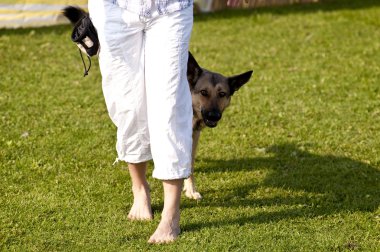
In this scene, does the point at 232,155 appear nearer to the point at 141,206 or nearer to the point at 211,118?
the point at 211,118

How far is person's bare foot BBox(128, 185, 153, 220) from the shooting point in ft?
18.8

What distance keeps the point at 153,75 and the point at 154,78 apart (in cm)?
2

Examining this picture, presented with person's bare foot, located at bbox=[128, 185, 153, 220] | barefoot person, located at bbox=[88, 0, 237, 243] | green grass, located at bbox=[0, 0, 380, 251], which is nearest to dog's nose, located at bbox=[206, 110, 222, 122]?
green grass, located at bbox=[0, 0, 380, 251]

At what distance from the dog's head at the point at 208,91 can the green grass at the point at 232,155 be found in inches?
24.8

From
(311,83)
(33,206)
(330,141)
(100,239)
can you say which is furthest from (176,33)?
(311,83)

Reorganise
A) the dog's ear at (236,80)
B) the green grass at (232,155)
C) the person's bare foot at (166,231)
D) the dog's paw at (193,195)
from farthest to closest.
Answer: the dog's ear at (236,80)
the dog's paw at (193,195)
the green grass at (232,155)
the person's bare foot at (166,231)

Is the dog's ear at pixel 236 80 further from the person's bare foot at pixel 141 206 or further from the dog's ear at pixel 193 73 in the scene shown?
the person's bare foot at pixel 141 206

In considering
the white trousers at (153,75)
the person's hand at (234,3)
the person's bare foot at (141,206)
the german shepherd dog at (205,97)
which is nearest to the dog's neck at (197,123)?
the german shepherd dog at (205,97)

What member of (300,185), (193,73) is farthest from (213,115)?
(300,185)

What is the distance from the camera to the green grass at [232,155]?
217 inches

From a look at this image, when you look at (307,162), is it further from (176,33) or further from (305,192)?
(176,33)

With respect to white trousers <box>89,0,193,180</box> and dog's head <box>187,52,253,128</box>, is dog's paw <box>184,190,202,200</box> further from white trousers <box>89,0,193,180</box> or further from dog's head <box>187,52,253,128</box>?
white trousers <box>89,0,193,180</box>

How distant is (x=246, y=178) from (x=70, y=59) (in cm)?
499

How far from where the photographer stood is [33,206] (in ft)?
19.6
